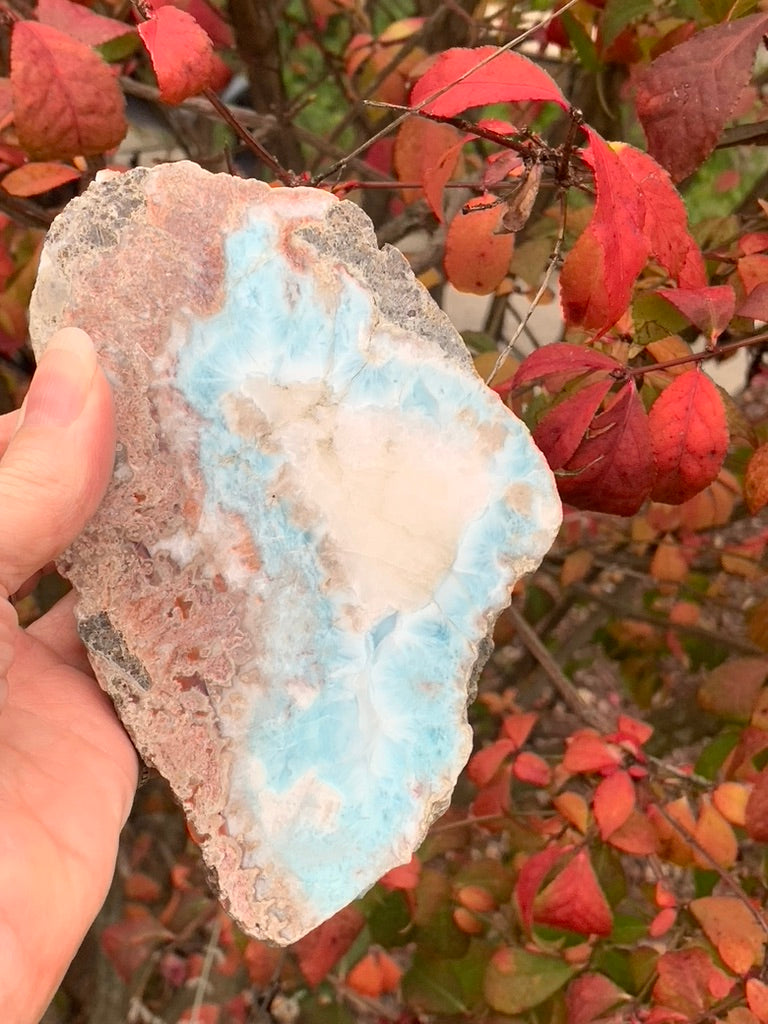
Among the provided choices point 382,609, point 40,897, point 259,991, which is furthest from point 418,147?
point 259,991

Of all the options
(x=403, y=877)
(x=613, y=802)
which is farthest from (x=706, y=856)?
(x=403, y=877)

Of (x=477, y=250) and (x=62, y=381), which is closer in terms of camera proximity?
(x=62, y=381)

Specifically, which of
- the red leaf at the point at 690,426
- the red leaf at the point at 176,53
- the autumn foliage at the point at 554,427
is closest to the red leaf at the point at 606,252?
the autumn foliage at the point at 554,427

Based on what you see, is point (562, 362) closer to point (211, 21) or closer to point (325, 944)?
point (325, 944)

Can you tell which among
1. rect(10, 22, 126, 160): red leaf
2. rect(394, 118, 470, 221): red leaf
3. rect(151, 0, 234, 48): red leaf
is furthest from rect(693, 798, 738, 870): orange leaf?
rect(151, 0, 234, 48): red leaf

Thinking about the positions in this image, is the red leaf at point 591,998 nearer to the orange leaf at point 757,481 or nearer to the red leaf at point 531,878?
the red leaf at point 531,878

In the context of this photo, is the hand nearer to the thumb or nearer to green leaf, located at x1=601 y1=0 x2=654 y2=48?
the thumb

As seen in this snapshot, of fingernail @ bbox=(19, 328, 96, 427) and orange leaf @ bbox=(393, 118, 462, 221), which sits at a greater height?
fingernail @ bbox=(19, 328, 96, 427)
